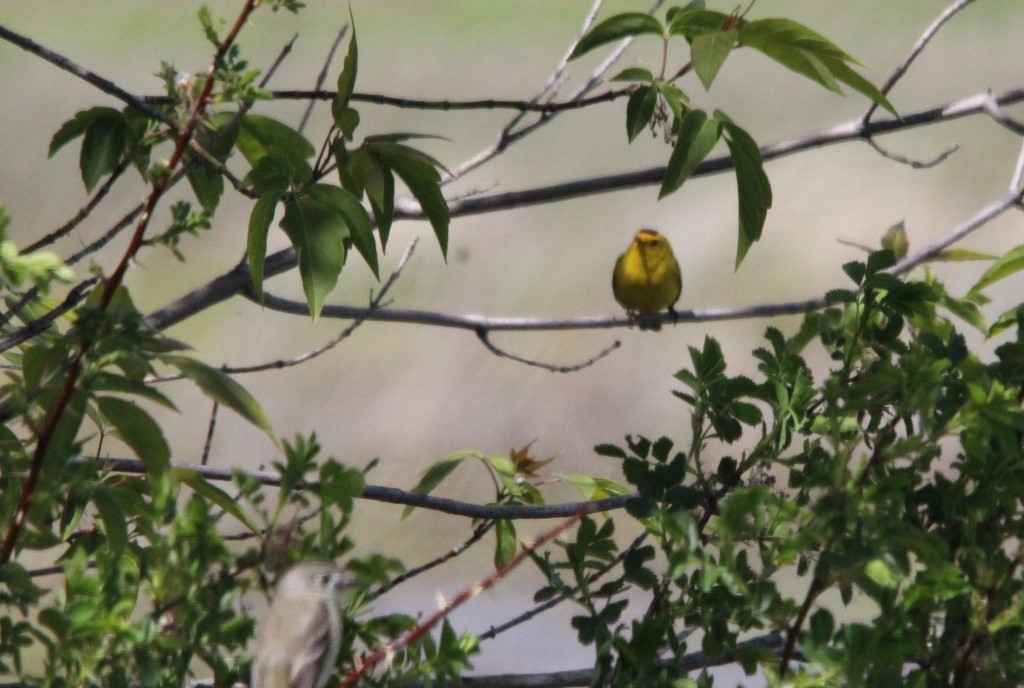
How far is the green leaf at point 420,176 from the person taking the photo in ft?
5.19

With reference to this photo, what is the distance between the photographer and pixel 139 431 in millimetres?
1149

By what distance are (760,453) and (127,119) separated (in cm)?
98

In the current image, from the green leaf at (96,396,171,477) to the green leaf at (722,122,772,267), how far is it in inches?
33.5

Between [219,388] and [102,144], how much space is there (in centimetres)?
54

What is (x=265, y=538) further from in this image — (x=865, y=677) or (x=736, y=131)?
(x=736, y=131)

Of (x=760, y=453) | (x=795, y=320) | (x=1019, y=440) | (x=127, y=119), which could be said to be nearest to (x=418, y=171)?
(x=127, y=119)

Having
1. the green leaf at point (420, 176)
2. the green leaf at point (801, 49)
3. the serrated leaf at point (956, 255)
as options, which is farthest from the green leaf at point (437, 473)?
the serrated leaf at point (956, 255)

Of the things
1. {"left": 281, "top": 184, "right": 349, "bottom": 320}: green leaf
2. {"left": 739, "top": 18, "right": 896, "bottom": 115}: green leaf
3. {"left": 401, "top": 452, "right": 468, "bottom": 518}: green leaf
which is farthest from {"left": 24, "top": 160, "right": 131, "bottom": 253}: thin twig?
{"left": 739, "top": 18, "right": 896, "bottom": 115}: green leaf

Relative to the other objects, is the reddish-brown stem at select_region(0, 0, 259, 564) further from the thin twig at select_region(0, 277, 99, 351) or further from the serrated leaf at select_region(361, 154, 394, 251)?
the serrated leaf at select_region(361, 154, 394, 251)

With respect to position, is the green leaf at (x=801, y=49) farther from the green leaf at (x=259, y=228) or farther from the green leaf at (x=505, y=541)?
the green leaf at (x=505, y=541)

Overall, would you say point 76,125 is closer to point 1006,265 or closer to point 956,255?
point 1006,265

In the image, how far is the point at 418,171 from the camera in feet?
5.21

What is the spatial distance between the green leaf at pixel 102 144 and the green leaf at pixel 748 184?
0.84 metres

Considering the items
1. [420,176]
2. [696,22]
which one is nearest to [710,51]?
[696,22]
